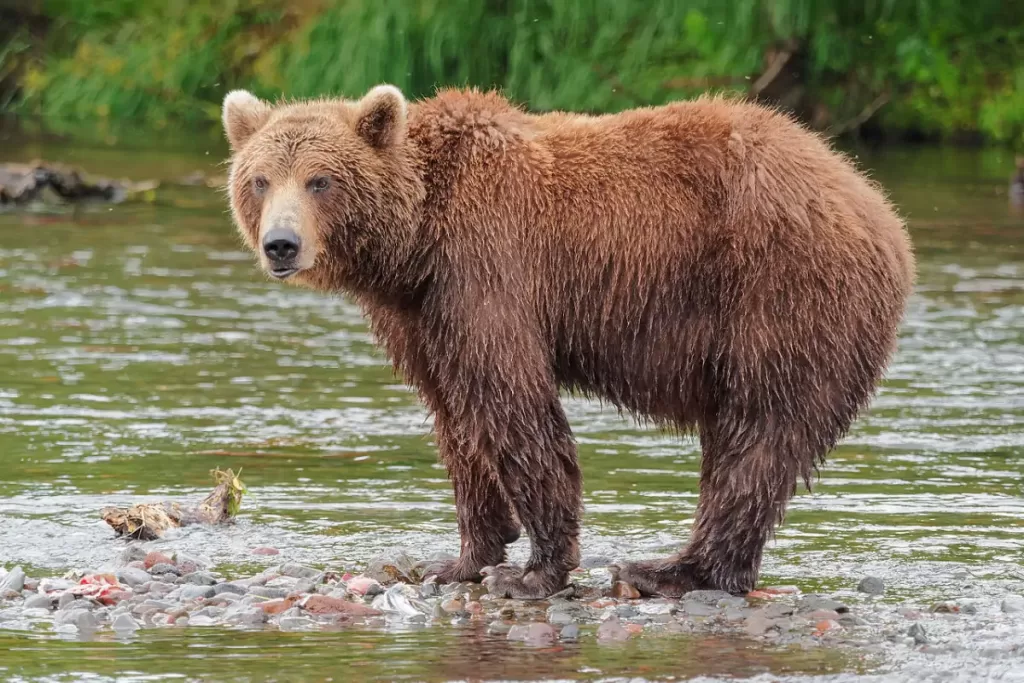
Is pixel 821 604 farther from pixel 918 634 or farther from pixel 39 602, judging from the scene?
pixel 39 602

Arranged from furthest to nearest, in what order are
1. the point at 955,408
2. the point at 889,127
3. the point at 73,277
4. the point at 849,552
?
the point at 889,127 < the point at 73,277 < the point at 955,408 < the point at 849,552

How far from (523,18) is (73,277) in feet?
38.5

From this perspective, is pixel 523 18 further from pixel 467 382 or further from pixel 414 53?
pixel 467 382

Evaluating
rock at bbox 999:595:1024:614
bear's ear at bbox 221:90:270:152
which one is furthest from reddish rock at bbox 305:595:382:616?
rock at bbox 999:595:1024:614

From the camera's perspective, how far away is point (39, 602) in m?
6.51

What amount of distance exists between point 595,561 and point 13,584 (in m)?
2.20

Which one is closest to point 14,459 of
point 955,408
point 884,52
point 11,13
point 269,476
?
point 269,476

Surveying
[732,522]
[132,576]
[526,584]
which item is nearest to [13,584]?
[132,576]

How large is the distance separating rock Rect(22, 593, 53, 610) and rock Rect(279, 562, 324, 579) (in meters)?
0.87

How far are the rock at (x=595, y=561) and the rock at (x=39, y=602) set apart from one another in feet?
6.60

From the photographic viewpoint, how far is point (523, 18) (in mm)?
25109

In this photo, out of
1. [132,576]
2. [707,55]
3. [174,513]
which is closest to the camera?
[132,576]

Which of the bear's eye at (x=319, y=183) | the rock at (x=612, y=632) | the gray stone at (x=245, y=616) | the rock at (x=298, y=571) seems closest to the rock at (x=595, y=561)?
the rock at (x=612, y=632)

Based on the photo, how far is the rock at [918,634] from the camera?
5953mm
